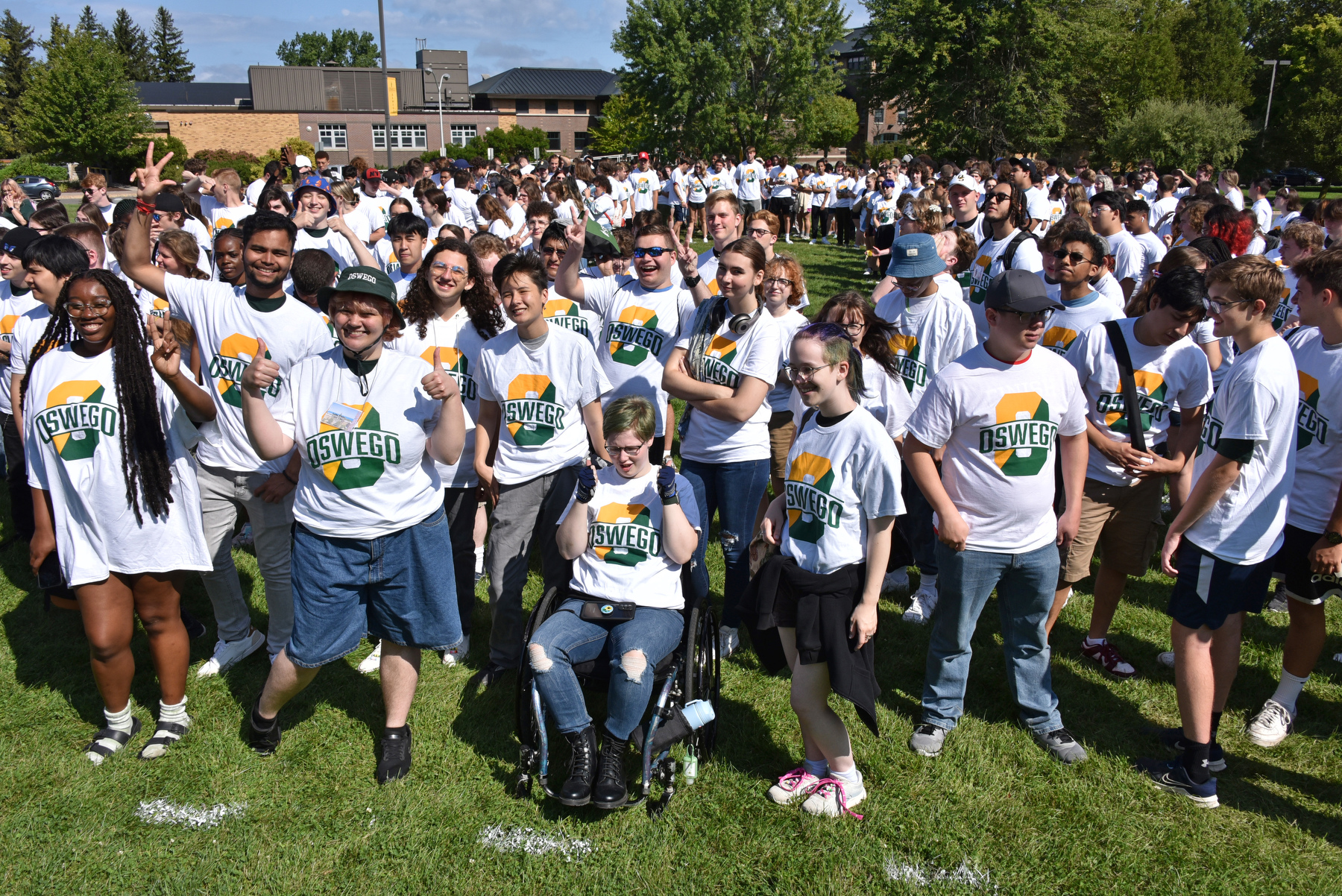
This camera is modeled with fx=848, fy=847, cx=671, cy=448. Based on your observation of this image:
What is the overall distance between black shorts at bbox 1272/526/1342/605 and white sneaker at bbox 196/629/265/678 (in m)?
5.21

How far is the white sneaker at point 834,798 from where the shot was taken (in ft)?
11.6

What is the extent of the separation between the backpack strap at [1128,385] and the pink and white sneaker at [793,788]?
231 cm

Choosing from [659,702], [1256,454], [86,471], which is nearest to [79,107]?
[86,471]

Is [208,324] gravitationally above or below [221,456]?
above

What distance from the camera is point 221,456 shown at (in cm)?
429

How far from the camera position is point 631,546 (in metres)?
3.89

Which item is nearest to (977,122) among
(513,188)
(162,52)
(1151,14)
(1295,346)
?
(1151,14)

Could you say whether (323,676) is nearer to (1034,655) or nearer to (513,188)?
(1034,655)

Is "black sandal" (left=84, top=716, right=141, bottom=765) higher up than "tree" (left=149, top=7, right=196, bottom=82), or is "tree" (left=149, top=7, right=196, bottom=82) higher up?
"tree" (left=149, top=7, right=196, bottom=82)

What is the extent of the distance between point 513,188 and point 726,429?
8916 mm

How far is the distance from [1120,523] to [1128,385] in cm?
75

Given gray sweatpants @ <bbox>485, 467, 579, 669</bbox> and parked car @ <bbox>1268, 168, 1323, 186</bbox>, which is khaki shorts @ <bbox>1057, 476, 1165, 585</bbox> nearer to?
gray sweatpants @ <bbox>485, 467, 579, 669</bbox>

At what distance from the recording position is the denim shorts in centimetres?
362

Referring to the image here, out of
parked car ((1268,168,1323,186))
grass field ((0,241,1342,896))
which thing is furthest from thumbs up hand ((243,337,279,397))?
parked car ((1268,168,1323,186))
